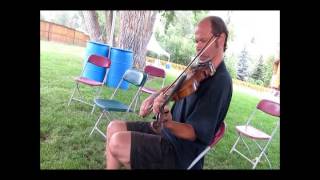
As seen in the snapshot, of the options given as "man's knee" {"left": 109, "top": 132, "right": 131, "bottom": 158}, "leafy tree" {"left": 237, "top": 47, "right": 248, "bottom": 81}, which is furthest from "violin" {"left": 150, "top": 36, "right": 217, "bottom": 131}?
"leafy tree" {"left": 237, "top": 47, "right": 248, "bottom": 81}

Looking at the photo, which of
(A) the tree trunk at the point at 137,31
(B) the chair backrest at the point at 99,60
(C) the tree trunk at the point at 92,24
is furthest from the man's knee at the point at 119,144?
(C) the tree trunk at the point at 92,24

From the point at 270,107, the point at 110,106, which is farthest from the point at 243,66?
the point at 110,106

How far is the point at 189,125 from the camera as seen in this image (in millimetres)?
1847

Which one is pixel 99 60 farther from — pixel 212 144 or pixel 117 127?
pixel 212 144

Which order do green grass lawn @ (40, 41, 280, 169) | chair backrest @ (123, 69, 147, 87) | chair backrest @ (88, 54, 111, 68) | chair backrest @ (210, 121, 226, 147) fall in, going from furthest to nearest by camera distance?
chair backrest @ (88, 54, 111, 68), chair backrest @ (123, 69, 147, 87), green grass lawn @ (40, 41, 280, 169), chair backrest @ (210, 121, 226, 147)

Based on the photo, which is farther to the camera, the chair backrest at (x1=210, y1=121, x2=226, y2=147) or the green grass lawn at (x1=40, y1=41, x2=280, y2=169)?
the green grass lawn at (x1=40, y1=41, x2=280, y2=169)

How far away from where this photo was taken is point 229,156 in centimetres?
374

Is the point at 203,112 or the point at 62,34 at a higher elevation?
the point at 62,34

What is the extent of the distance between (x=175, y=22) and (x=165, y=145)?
5.36 metres

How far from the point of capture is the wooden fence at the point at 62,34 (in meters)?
6.96

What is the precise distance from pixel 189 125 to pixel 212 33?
57cm

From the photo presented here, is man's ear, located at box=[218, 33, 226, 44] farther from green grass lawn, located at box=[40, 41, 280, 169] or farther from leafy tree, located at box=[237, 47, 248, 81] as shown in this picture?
leafy tree, located at box=[237, 47, 248, 81]

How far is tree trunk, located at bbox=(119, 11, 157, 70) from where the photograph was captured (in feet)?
21.0

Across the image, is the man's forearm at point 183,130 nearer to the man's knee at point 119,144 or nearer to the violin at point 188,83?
the violin at point 188,83
